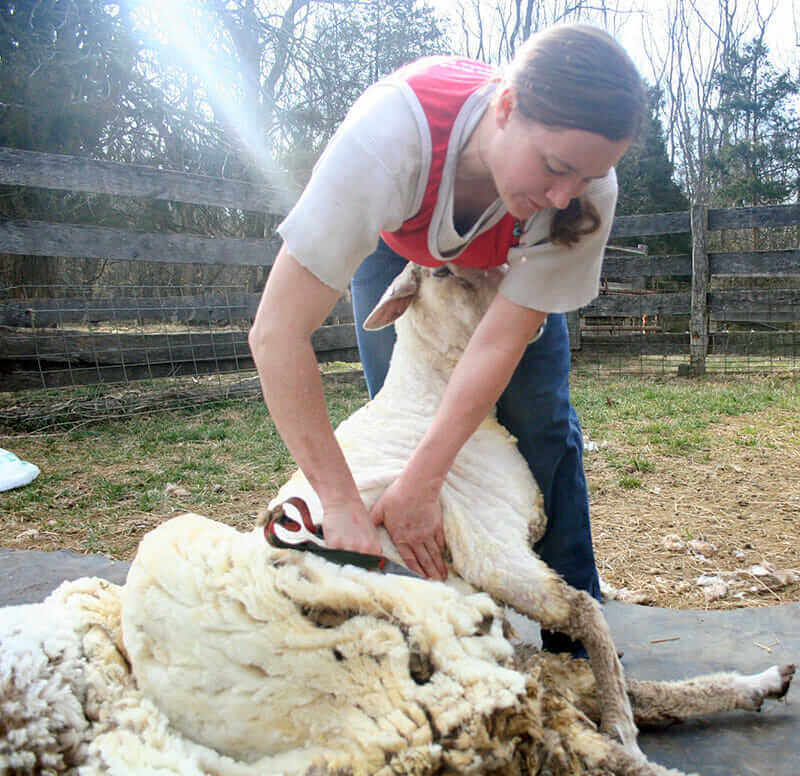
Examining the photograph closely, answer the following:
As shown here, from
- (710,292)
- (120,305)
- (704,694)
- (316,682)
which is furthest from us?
(710,292)

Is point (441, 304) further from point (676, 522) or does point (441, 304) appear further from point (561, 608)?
point (676, 522)

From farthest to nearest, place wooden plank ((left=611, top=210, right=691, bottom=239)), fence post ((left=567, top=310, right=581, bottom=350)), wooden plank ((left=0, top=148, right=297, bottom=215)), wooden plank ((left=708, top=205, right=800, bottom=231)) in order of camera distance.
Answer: fence post ((left=567, top=310, right=581, bottom=350)) → wooden plank ((left=611, top=210, right=691, bottom=239)) → wooden plank ((left=708, top=205, right=800, bottom=231)) → wooden plank ((left=0, top=148, right=297, bottom=215))

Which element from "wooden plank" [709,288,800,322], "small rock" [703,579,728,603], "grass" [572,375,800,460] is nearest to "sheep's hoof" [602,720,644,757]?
"small rock" [703,579,728,603]

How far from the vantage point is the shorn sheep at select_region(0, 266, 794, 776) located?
46.9 inches

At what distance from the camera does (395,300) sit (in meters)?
1.80

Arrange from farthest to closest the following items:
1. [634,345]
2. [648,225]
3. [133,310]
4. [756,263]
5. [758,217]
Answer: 1. [634,345]
2. [648,225]
3. [756,263]
4. [758,217]
5. [133,310]

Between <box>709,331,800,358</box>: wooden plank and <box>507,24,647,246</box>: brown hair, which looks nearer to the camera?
<box>507,24,647,246</box>: brown hair

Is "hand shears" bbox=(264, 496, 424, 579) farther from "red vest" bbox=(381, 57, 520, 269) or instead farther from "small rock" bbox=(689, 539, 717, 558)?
"small rock" bbox=(689, 539, 717, 558)

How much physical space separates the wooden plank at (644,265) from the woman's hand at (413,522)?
739 centimetres

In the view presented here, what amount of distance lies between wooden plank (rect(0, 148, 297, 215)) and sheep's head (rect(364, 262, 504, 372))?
4.70 meters

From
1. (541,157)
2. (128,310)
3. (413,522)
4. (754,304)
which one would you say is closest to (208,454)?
(128,310)

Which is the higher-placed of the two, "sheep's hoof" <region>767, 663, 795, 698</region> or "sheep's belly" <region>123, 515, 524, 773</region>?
"sheep's belly" <region>123, 515, 524, 773</region>

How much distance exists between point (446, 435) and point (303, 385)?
1.22ft

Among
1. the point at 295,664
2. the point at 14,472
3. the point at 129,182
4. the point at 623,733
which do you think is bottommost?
the point at 14,472
